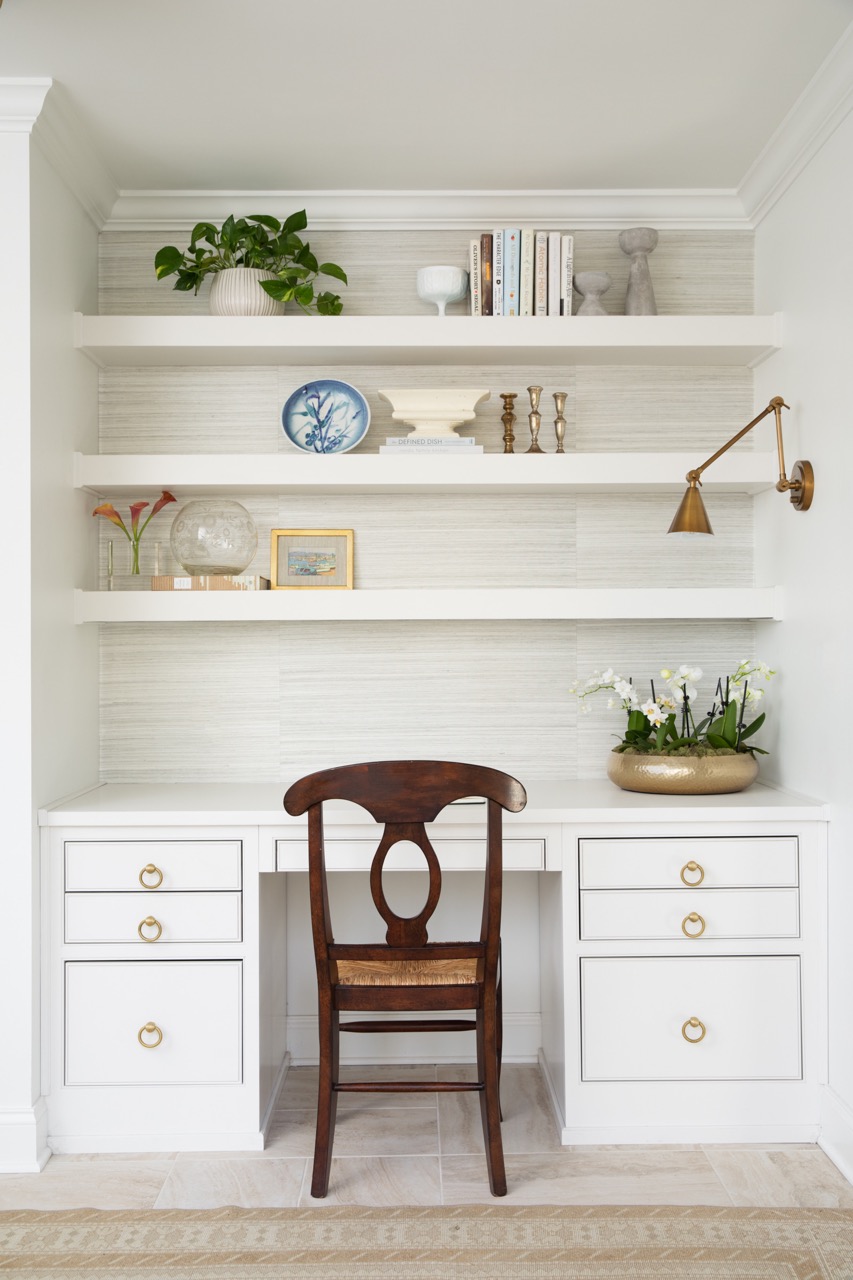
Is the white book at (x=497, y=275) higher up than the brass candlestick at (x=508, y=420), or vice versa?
the white book at (x=497, y=275)

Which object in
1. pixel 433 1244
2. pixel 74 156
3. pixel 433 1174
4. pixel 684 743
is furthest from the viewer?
pixel 684 743

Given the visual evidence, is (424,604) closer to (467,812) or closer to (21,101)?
(467,812)

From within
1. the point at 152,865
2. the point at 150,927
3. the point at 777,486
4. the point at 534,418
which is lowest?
the point at 150,927

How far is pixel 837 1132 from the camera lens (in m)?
2.44

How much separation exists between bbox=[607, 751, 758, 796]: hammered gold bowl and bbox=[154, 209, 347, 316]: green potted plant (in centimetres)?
158

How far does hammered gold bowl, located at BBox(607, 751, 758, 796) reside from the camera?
2699 mm

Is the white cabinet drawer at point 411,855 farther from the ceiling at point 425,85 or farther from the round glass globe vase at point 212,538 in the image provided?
the ceiling at point 425,85

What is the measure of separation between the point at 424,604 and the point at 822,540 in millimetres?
1069

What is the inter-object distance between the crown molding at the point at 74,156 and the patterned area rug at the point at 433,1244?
2550 mm

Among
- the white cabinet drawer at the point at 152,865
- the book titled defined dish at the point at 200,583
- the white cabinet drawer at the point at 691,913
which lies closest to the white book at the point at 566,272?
the book titled defined dish at the point at 200,583

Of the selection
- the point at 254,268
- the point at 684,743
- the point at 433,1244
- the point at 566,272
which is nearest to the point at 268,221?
the point at 254,268

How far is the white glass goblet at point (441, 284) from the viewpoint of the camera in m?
2.91

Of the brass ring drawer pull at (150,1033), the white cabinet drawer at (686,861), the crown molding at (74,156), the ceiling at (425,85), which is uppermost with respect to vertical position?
the ceiling at (425,85)

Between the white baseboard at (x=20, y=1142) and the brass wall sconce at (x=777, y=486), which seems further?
the brass wall sconce at (x=777, y=486)
